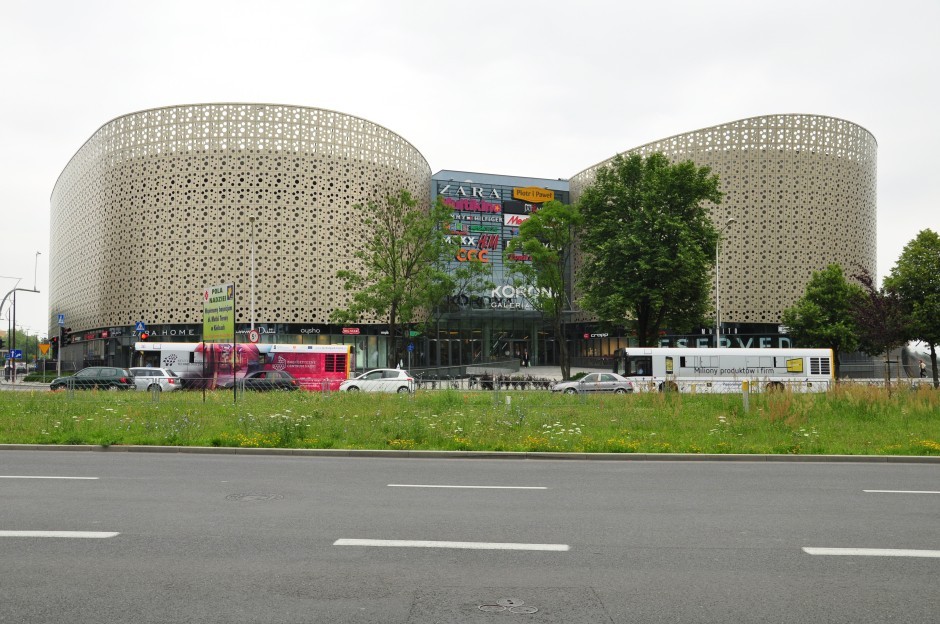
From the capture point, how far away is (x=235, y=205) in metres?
59.3

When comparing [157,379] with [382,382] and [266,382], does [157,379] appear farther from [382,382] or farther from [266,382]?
[382,382]

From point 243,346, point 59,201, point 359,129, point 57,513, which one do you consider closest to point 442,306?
point 359,129

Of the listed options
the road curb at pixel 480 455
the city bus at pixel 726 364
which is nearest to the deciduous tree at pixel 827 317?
the city bus at pixel 726 364

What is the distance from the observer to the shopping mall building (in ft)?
195

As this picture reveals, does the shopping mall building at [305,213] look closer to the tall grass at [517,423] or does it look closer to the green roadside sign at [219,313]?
the green roadside sign at [219,313]

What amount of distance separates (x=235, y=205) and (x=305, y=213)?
589cm

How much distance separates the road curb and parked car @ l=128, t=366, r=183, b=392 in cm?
2196

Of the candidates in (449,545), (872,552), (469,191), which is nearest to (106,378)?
(449,545)

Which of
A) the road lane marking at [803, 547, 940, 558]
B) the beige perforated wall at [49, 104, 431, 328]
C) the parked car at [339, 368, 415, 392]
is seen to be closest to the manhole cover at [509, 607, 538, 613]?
the road lane marking at [803, 547, 940, 558]

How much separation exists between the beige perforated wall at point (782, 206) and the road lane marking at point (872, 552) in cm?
5768

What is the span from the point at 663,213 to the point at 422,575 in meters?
36.7

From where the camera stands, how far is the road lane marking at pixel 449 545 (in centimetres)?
624

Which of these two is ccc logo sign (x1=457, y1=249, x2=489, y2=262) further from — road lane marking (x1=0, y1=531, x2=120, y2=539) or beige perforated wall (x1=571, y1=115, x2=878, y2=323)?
road lane marking (x1=0, y1=531, x2=120, y2=539)

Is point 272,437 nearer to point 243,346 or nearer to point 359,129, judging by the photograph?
point 243,346
